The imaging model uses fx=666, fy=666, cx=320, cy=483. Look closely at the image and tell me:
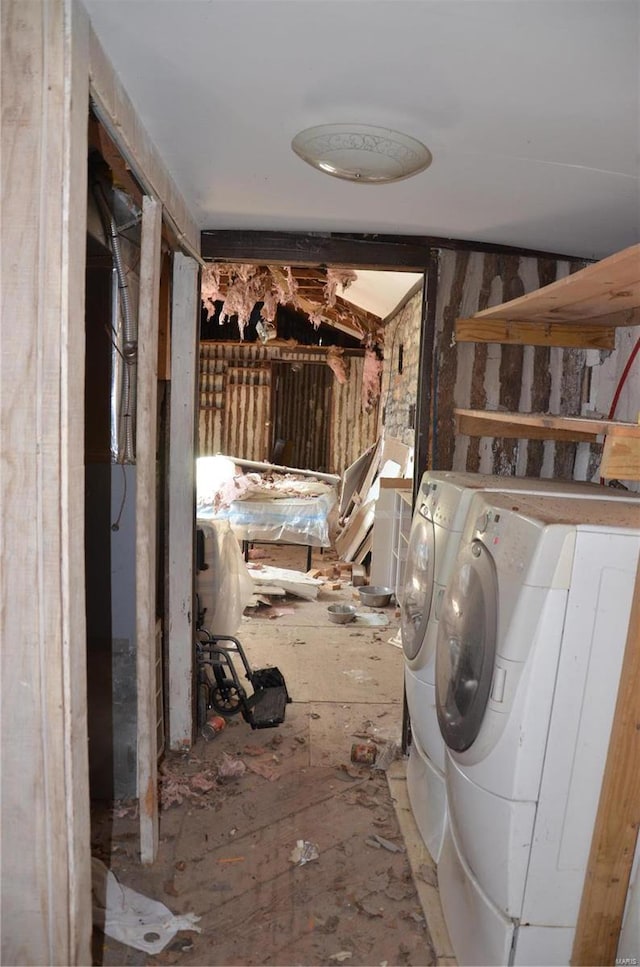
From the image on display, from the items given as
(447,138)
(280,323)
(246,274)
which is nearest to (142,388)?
(447,138)

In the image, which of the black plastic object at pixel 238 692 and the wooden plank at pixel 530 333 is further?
the black plastic object at pixel 238 692

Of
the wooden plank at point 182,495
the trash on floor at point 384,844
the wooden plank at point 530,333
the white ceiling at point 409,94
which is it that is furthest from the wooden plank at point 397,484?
the trash on floor at point 384,844

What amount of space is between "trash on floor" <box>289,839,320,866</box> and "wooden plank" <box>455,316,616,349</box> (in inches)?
89.8

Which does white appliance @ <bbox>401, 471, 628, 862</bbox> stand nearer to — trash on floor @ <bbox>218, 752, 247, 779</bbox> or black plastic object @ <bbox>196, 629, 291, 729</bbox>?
trash on floor @ <bbox>218, 752, 247, 779</bbox>

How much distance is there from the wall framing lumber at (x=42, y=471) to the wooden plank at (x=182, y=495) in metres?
1.76

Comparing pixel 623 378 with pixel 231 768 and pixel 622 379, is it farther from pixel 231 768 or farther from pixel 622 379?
pixel 231 768

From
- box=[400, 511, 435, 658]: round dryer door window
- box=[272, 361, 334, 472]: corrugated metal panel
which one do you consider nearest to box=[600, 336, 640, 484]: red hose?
box=[400, 511, 435, 658]: round dryer door window

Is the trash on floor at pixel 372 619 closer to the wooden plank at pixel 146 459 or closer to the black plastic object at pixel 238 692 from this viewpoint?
the black plastic object at pixel 238 692

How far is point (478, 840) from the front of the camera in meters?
1.83

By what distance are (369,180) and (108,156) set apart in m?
0.84

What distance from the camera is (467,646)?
1.96 meters

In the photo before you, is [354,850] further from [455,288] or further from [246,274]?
[246,274]

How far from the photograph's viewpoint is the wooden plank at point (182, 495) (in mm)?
3150

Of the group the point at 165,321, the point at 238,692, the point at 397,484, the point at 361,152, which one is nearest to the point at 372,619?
the point at 397,484
